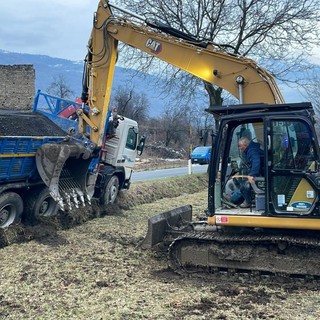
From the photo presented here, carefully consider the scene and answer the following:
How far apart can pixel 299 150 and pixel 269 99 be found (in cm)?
171

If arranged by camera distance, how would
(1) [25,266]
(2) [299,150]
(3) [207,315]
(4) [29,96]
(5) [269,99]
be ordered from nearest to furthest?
(3) [207,315] → (2) [299,150] → (1) [25,266] → (5) [269,99] → (4) [29,96]

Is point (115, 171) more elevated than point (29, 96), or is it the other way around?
point (29, 96)

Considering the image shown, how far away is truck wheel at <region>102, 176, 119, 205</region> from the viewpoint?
1318 centimetres

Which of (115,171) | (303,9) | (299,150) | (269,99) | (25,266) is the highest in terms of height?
(303,9)

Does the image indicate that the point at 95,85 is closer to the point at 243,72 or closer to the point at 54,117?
the point at 54,117

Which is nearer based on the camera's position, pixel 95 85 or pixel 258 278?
pixel 258 278

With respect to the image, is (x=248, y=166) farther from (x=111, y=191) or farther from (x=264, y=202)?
(x=111, y=191)

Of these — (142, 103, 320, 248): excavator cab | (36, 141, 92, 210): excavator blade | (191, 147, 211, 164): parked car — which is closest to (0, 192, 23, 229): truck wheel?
(36, 141, 92, 210): excavator blade

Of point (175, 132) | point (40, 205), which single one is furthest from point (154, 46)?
point (175, 132)

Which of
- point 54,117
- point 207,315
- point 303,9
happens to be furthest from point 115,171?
point 303,9

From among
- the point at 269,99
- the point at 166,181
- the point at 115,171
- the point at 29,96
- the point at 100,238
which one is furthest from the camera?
the point at 29,96

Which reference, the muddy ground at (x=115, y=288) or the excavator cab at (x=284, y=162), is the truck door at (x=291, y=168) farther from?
the muddy ground at (x=115, y=288)

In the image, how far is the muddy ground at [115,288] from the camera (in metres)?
5.83

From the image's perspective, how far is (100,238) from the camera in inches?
383
